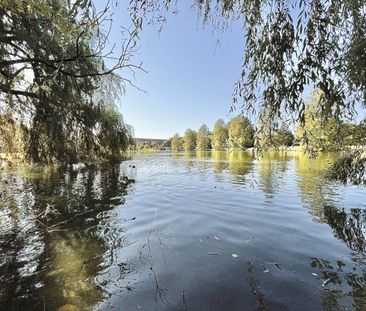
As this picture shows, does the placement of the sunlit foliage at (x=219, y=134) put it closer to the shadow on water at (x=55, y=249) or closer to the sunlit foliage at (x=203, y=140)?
the sunlit foliage at (x=203, y=140)

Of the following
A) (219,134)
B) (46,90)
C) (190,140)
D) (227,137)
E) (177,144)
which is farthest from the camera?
(177,144)

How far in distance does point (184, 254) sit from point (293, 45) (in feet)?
11.4

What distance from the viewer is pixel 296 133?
369 centimetres

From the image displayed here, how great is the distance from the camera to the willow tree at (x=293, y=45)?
2.76m

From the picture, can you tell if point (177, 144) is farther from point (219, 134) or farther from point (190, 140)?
point (219, 134)

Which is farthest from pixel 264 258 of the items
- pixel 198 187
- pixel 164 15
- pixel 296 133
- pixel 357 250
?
pixel 198 187

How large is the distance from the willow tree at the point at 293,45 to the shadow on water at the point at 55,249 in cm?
313

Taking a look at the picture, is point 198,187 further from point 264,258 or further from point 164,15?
point 164,15

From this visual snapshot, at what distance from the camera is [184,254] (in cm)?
480

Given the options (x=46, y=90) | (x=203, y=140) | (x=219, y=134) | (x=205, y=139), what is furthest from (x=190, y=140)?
(x=46, y=90)

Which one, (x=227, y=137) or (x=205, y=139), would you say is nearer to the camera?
(x=227, y=137)

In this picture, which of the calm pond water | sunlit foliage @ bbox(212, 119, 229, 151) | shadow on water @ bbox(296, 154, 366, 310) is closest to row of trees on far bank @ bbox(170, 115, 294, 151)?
sunlit foliage @ bbox(212, 119, 229, 151)

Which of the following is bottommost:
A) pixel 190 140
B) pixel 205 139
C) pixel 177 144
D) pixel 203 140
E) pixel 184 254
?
pixel 184 254

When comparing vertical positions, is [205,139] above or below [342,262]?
above
